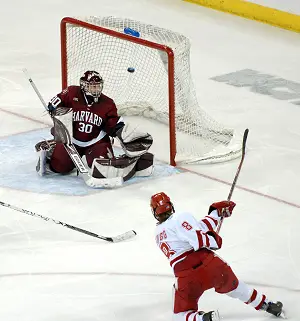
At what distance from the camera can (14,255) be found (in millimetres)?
5301

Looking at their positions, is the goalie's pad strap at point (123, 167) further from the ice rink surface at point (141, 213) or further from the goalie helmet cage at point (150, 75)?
the goalie helmet cage at point (150, 75)

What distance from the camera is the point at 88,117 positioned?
6246 millimetres

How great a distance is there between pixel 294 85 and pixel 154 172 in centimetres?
229

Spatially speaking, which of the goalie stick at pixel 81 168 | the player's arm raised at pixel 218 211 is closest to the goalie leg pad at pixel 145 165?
the goalie stick at pixel 81 168

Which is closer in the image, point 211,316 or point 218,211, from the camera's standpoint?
point 211,316

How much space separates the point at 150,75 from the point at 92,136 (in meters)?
1.18

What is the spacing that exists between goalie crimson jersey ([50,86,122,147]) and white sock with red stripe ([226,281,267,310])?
1966mm

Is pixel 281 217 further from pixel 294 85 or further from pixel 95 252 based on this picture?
pixel 294 85

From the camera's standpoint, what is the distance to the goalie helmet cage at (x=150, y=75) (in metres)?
6.68

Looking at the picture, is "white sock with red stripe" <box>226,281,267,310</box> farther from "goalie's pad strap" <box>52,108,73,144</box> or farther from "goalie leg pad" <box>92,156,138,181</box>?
"goalie's pad strap" <box>52,108,73,144</box>

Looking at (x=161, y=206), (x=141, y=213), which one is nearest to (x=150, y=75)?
(x=141, y=213)

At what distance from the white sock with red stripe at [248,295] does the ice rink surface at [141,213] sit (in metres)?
0.11

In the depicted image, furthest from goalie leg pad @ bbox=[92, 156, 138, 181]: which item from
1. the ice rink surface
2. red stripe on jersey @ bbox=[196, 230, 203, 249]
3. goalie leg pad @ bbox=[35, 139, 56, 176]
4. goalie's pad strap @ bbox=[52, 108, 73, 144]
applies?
red stripe on jersey @ bbox=[196, 230, 203, 249]

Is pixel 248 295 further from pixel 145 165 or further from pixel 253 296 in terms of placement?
pixel 145 165
